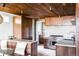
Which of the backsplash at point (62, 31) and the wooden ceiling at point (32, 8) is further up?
the wooden ceiling at point (32, 8)

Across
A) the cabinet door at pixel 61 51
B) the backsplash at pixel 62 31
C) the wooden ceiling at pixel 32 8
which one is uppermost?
the wooden ceiling at pixel 32 8

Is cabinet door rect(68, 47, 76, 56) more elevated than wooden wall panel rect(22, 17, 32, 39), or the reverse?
wooden wall panel rect(22, 17, 32, 39)

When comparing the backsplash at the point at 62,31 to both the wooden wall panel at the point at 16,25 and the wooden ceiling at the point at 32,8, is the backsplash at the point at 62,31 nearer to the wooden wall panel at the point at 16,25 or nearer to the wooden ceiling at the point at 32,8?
the wooden ceiling at the point at 32,8

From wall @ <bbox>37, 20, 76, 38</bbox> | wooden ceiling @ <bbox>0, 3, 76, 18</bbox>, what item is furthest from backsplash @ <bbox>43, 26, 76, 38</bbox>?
wooden ceiling @ <bbox>0, 3, 76, 18</bbox>

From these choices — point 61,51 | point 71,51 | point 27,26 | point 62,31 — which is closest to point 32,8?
point 62,31

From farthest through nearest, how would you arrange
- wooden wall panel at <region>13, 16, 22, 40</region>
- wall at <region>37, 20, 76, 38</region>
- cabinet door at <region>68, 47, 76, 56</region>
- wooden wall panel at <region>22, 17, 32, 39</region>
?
wall at <region>37, 20, 76, 38</region> < wooden wall panel at <region>22, 17, 32, 39</region> < wooden wall panel at <region>13, 16, 22, 40</region> < cabinet door at <region>68, 47, 76, 56</region>

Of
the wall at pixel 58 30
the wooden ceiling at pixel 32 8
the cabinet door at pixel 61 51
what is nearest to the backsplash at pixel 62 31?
the wall at pixel 58 30

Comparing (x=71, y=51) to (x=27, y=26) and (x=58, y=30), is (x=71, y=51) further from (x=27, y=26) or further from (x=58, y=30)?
(x=27, y=26)

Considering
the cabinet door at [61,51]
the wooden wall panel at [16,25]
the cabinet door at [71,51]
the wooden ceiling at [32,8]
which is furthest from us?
the wooden wall panel at [16,25]

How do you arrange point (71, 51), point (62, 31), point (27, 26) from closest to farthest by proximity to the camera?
1. point (71, 51)
2. point (62, 31)
3. point (27, 26)

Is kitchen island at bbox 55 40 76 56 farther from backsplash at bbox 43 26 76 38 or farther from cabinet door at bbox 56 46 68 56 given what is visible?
backsplash at bbox 43 26 76 38

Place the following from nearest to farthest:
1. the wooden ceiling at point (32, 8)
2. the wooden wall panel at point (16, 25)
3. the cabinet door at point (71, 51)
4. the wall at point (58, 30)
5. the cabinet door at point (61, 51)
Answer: the cabinet door at point (71, 51) < the cabinet door at point (61, 51) < the wooden ceiling at point (32, 8) < the wooden wall panel at point (16, 25) < the wall at point (58, 30)

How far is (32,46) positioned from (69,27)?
1.26 meters

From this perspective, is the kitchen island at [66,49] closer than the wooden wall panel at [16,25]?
Yes
